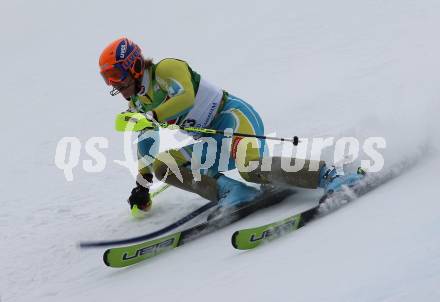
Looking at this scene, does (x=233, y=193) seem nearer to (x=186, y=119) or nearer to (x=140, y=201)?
(x=186, y=119)

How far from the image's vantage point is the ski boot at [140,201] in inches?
237

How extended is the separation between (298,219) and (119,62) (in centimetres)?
193

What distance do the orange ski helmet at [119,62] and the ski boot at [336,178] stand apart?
175cm

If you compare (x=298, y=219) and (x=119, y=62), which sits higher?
(x=119, y=62)

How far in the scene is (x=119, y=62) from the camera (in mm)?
5270

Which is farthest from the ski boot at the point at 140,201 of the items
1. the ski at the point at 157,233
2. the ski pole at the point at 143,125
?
the ski pole at the point at 143,125

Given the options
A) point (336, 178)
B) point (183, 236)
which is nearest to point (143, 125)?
point (183, 236)

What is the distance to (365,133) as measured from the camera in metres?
6.17

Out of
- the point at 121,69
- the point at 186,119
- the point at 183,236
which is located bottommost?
the point at 183,236

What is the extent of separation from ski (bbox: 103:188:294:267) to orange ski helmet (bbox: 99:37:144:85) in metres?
1.35

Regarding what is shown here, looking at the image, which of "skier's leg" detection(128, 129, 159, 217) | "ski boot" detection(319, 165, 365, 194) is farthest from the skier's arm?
"ski boot" detection(319, 165, 365, 194)

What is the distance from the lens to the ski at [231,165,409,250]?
4426mm

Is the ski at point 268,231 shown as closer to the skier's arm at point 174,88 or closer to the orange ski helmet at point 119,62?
the skier's arm at point 174,88

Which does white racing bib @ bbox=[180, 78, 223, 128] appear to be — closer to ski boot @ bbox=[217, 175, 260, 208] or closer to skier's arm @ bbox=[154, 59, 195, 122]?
skier's arm @ bbox=[154, 59, 195, 122]
